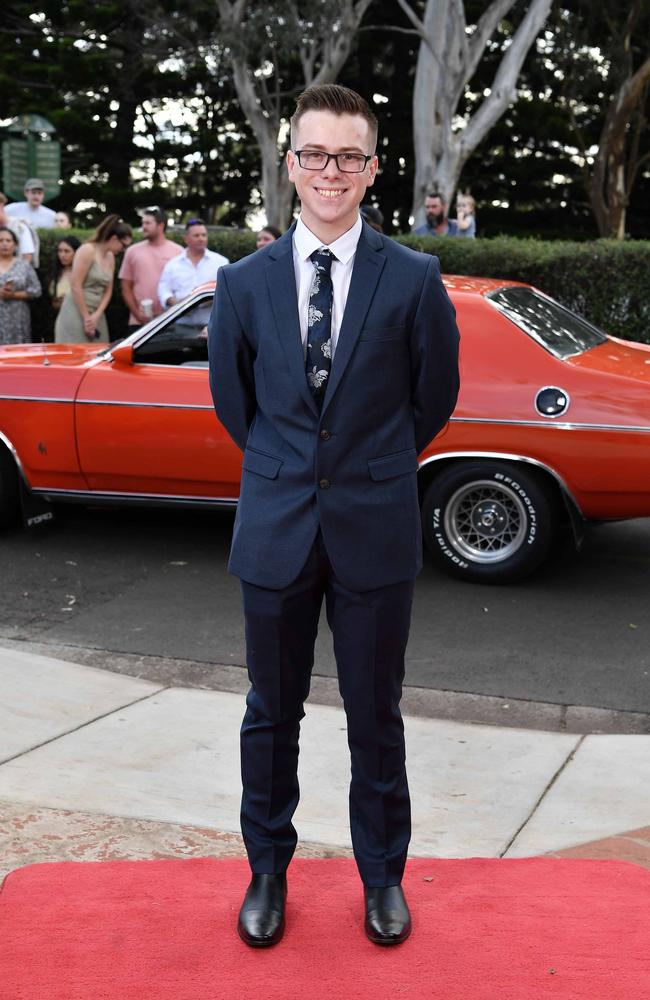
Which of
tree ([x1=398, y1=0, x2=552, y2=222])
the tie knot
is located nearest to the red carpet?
the tie knot

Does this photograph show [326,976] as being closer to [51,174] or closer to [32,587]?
[32,587]

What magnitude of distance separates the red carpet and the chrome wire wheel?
3.36 metres

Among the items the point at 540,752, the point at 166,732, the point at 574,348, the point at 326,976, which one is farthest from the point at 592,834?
the point at 574,348

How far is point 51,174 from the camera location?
19125mm

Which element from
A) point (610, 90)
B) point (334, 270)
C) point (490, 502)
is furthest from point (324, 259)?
point (610, 90)

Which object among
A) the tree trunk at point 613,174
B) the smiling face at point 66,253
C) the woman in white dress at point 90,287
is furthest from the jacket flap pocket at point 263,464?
the tree trunk at point 613,174

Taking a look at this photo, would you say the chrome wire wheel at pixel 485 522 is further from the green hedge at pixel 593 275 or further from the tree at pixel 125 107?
the tree at pixel 125 107

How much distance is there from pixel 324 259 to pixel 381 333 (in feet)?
0.75

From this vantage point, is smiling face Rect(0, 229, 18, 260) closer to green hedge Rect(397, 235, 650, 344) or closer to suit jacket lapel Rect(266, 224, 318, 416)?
green hedge Rect(397, 235, 650, 344)

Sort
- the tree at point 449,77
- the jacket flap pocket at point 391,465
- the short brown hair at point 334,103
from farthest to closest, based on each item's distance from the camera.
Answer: the tree at point 449,77 < the jacket flap pocket at point 391,465 < the short brown hair at point 334,103

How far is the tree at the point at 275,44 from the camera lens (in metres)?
21.1

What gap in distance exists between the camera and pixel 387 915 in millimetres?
3197

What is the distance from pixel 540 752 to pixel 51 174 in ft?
53.5

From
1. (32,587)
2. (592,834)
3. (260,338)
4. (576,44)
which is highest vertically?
(576,44)
